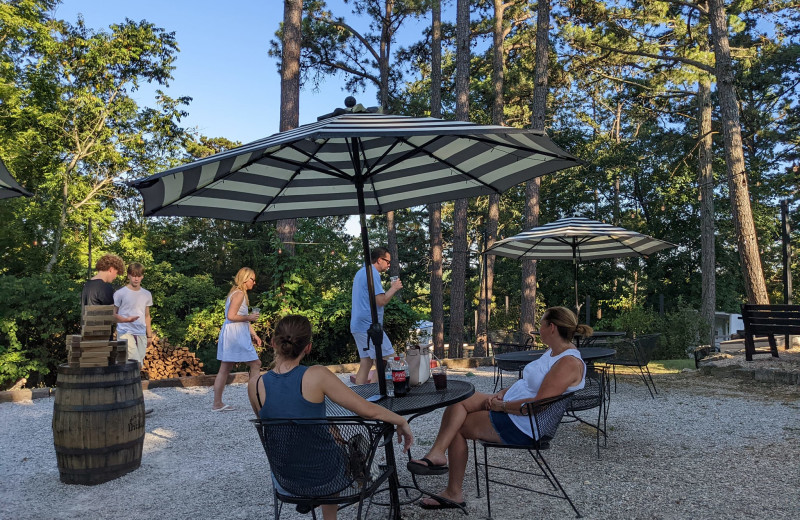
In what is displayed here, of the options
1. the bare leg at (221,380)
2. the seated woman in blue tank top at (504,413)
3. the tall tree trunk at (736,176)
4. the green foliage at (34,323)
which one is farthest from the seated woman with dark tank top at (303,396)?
the tall tree trunk at (736,176)

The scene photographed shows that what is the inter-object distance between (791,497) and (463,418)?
2.06m

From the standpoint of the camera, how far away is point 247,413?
6227mm

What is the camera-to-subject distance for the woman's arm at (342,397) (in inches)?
101

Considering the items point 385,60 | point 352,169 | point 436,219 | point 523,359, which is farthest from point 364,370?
point 385,60

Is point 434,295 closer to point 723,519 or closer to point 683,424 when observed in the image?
point 683,424

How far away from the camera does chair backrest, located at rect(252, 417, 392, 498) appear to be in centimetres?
244

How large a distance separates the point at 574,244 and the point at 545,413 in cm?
572

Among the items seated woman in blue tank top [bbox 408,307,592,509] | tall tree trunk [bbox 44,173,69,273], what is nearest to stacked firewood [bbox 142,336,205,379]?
tall tree trunk [bbox 44,173,69,273]

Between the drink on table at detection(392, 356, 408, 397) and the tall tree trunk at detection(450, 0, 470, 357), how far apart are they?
33.6 feet

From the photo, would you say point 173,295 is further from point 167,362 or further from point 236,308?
point 236,308

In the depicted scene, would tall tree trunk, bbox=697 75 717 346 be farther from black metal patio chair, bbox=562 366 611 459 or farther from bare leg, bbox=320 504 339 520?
bare leg, bbox=320 504 339 520

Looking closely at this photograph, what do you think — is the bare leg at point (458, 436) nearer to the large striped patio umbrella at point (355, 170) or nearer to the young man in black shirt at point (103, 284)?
the large striped patio umbrella at point (355, 170)

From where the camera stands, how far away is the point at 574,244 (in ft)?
28.0

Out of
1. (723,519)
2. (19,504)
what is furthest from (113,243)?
(723,519)
